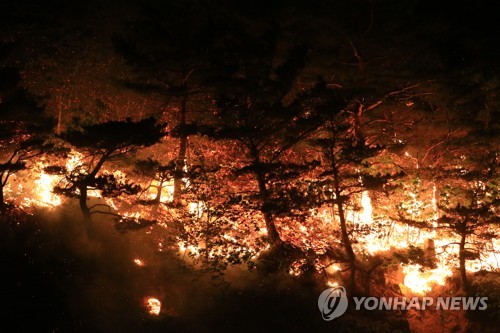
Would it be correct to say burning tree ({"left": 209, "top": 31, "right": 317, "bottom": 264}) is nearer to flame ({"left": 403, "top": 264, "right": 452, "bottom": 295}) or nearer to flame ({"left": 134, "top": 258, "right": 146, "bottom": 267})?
flame ({"left": 134, "top": 258, "right": 146, "bottom": 267})

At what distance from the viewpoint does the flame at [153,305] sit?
37.3 feet

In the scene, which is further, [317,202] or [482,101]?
[482,101]

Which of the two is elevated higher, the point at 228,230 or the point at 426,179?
the point at 426,179

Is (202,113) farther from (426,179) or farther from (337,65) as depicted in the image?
(426,179)

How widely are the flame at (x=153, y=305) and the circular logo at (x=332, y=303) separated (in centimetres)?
565

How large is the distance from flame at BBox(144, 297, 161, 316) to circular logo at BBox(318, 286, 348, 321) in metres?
5.65

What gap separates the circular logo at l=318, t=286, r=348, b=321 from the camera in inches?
534

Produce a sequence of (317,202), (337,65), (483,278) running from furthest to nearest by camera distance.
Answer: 1. (337,65)
2. (483,278)
3. (317,202)

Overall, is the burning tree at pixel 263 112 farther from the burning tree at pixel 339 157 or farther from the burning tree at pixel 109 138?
the burning tree at pixel 109 138

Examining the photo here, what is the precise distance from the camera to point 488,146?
1432 centimetres

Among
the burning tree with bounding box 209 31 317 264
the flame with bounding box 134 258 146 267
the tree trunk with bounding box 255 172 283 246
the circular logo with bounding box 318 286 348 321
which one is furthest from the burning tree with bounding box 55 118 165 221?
the circular logo with bounding box 318 286 348 321

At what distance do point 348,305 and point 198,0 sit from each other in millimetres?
13427

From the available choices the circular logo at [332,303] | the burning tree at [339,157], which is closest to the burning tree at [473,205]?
the burning tree at [339,157]

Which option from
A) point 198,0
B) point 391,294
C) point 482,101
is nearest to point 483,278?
point 391,294
